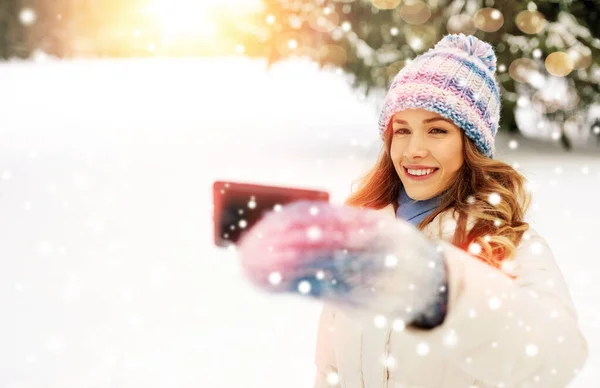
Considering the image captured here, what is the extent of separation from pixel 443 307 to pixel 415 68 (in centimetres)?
98

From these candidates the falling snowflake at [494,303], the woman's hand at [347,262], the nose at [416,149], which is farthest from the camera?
the nose at [416,149]

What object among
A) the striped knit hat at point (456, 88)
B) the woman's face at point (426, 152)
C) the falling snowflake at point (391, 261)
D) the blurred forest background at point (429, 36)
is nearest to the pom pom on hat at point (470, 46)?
the striped knit hat at point (456, 88)

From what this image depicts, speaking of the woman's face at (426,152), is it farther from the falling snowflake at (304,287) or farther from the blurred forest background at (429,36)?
the blurred forest background at (429,36)

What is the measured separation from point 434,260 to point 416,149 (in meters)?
0.75

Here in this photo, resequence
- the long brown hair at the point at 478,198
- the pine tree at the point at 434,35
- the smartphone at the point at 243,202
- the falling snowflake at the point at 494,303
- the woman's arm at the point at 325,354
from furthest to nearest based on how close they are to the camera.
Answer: the pine tree at the point at 434,35, the woman's arm at the point at 325,354, the long brown hair at the point at 478,198, the smartphone at the point at 243,202, the falling snowflake at the point at 494,303

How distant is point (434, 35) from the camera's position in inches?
337

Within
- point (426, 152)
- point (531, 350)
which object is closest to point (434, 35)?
point (426, 152)

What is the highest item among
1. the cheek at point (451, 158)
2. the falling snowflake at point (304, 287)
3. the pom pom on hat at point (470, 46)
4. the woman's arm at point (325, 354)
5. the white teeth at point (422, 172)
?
the pom pom on hat at point (470, 46)

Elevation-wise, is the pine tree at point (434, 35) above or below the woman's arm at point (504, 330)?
above

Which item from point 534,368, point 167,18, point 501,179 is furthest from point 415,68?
point 167,18

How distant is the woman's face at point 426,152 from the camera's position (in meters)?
1.58

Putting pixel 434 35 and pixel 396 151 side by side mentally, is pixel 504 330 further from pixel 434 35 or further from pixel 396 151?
pixel 434 35

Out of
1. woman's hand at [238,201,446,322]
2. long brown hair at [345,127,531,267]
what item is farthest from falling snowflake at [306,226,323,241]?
long brown hair at [345,127,531,267]

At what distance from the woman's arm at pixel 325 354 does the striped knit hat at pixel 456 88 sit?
Result: 23.0 inches
